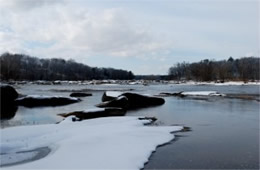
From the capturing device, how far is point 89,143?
10.0 m

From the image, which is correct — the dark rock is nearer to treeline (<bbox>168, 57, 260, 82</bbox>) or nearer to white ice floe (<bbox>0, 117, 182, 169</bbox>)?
white ice floe (<bbox>0, 117, 182, 169</bbox>)

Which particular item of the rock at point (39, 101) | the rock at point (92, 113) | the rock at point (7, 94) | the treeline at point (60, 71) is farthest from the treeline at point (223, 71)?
the rock at point (92, 113)

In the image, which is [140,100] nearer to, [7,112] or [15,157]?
[7,112]

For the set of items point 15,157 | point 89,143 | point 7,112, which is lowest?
point 7,112

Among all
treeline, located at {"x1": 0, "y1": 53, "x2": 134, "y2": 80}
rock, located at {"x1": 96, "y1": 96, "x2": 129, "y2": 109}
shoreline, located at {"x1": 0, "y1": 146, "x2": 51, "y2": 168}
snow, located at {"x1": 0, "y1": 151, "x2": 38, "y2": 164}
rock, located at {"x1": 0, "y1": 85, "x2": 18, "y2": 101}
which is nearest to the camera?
shoreline, located at {"x1": 0, "y1": 146, "x2": 51, "y2": 168}

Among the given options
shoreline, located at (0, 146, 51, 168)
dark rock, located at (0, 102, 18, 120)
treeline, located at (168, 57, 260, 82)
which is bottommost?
dark rock, located at (0, 102, 18, 120)

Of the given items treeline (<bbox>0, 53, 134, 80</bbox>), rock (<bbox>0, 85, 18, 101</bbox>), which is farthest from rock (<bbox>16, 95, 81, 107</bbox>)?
treeline (<bbox>0, 53, 134, 80</bbox>)

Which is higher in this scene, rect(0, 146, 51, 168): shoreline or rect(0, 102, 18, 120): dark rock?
rect(0, 146, 51, 168): shoreline

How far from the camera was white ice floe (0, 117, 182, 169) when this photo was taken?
7.94 meters

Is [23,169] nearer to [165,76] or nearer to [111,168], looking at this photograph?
[111,168]

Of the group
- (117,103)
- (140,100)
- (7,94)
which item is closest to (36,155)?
(117,103)

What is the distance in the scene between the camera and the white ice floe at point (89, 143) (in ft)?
26.1

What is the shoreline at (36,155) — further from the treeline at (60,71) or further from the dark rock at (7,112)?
the treeline at (60,71)

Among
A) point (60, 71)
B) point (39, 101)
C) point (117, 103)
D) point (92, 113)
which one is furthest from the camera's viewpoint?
point (60, 71)
